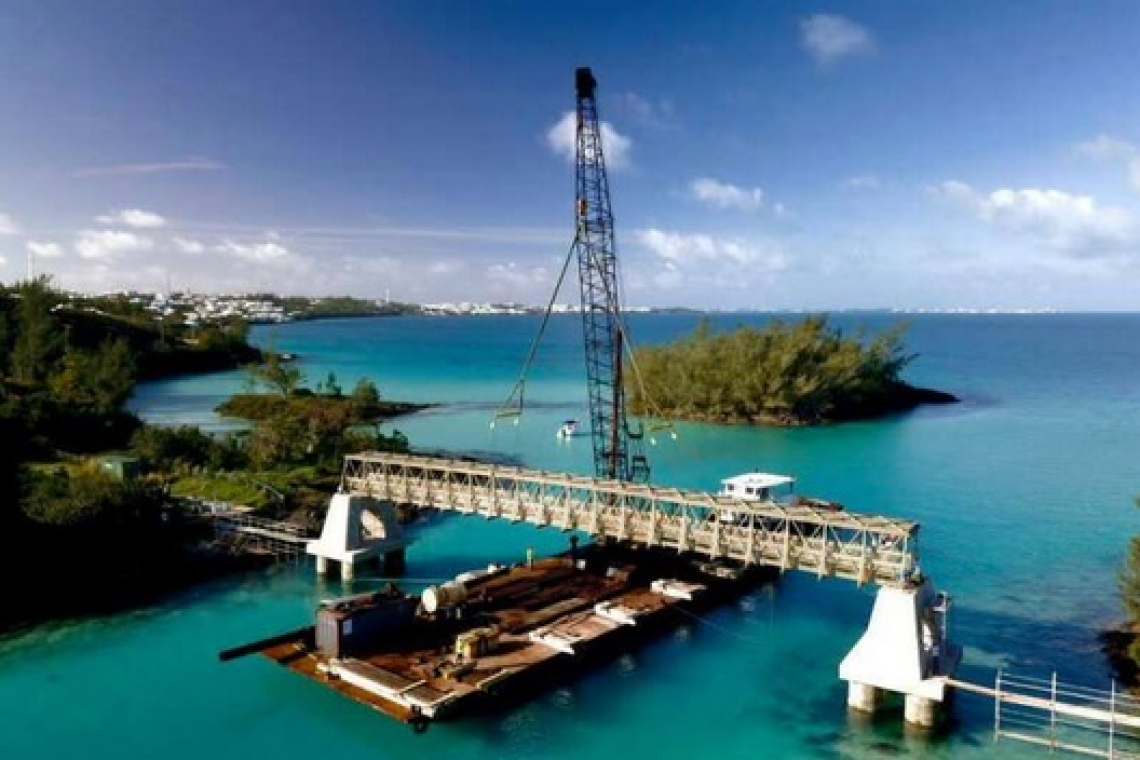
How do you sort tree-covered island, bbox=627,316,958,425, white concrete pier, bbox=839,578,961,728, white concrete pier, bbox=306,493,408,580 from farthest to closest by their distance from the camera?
tree-covered island, bbox=627,316,958,425, white concrete pier, bbox=306,493,408,580, white concrete pier, bbox=839,578,961,728

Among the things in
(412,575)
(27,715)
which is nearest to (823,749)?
(412,575)

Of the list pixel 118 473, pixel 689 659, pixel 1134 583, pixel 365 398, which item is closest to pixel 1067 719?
pixel 1134 583

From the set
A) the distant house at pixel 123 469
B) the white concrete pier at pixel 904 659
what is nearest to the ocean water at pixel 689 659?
the white concrete pier at pixel 904 659

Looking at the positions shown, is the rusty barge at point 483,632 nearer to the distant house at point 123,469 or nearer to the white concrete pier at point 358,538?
the white concrete pier at point 358,538

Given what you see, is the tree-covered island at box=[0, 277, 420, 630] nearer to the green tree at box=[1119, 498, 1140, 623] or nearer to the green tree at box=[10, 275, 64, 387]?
the green tree at box=[10, 275, 64, 387]

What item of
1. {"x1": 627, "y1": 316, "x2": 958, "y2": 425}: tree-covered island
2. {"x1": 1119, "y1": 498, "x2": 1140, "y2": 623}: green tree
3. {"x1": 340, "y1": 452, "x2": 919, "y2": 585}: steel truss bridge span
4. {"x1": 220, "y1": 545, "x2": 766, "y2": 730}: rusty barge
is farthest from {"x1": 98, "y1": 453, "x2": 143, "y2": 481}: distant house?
{"x1": 627, "y1": 316, "x2": 958, "y2": 425}: tree-covered island

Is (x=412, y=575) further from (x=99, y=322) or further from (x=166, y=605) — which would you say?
(x=99, y=322)
